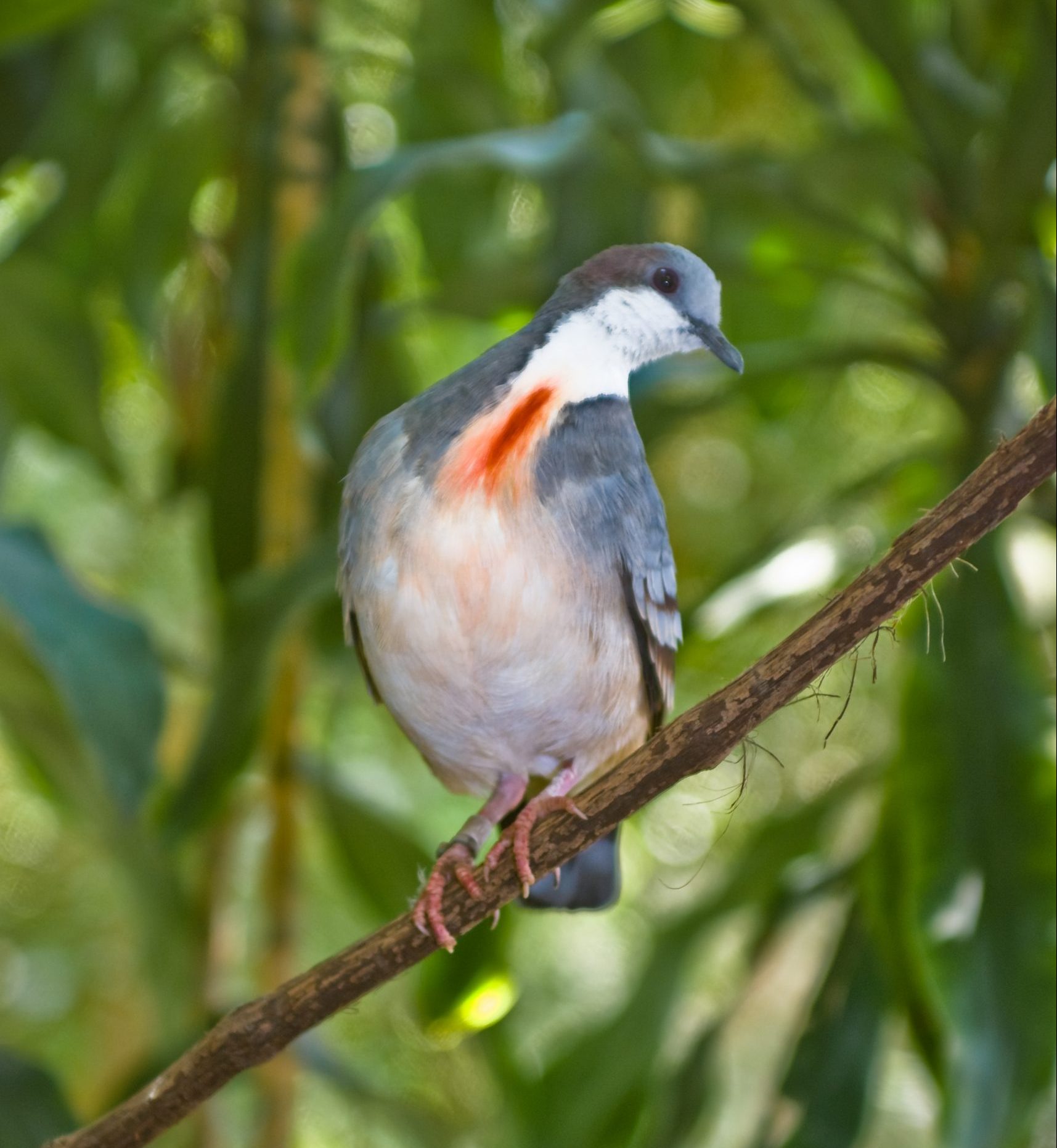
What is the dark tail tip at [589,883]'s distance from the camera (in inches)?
35.0

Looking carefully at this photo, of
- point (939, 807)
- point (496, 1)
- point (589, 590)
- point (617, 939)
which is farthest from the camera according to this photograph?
point (617, 939)

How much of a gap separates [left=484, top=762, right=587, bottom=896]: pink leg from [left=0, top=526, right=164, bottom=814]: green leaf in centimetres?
32

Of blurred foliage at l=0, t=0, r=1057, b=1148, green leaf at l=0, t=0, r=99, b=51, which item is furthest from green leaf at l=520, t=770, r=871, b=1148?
green leaf at l=0, t=0, r=99, b=51

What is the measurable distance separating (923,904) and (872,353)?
577 mm

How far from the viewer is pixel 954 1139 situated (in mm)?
1060

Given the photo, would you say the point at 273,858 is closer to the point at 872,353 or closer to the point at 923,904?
A: the point at 923,904

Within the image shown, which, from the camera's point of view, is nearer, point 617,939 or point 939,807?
point 939,807

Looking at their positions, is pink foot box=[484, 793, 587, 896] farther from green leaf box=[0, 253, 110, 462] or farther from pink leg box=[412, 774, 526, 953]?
green leaf box=[0, 253, 110, 462]

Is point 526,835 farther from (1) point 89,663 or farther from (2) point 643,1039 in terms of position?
(2) point 643,1039

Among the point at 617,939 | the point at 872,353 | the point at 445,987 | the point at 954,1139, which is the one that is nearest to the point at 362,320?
the point at 872,353

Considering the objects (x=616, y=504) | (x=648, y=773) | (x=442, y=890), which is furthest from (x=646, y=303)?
(x=442, y=890)

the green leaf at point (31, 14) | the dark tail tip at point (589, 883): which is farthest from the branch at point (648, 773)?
the green leaf at point (31, 14)

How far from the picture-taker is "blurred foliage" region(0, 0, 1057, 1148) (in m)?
1.11

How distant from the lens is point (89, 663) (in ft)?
3.27
